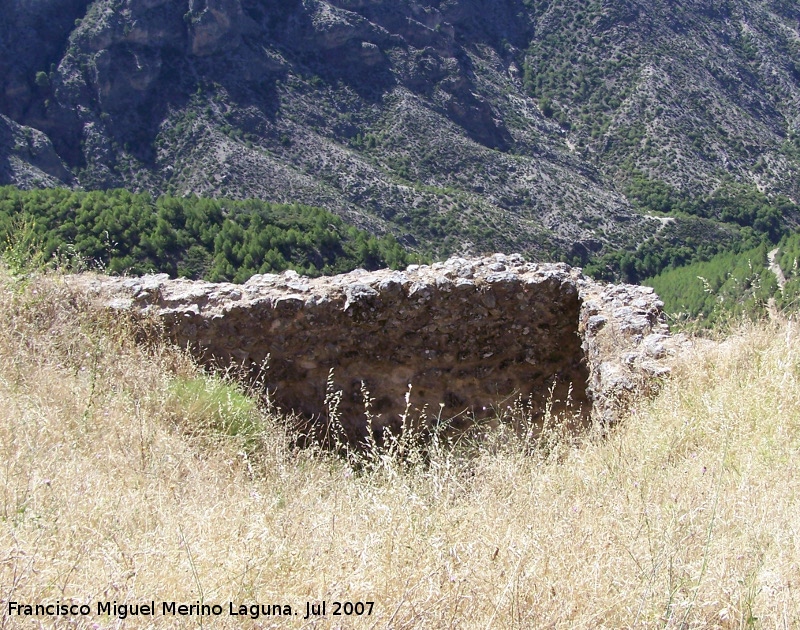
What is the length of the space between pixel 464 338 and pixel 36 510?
4731 millimetres

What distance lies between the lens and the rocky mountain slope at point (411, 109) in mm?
43531

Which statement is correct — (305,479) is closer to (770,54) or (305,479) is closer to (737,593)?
(737,593)

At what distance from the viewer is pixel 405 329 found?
6539 millimetres

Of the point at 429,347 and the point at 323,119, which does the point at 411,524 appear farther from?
the point at 323,119

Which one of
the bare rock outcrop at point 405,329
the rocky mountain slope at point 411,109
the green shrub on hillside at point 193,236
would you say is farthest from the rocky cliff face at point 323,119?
the bare rock outcrop at point 405,329

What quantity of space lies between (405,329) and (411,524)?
Answer: 4143 mm

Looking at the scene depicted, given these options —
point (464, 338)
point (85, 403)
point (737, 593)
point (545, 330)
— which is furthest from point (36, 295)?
point (737, 593)

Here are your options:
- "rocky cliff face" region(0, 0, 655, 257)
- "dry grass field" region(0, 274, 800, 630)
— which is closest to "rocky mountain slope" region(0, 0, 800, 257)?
"rocky cliff face" region(0, 0, 655, 257)

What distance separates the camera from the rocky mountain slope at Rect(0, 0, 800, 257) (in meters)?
43.5

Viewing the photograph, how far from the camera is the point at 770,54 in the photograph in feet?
198

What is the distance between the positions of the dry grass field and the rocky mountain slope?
1387 inches

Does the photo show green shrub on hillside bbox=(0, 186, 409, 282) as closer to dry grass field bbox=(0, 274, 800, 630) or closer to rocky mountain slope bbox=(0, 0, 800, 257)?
rocky mountain slope bbox=(0, 0, 800, 257)

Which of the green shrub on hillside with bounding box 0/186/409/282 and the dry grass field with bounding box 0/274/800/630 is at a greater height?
the dry grass field with bounding box 0/274/800/630

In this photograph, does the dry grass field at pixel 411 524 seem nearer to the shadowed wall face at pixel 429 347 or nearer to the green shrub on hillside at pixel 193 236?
the shadowed wall face at pixel 429 347
